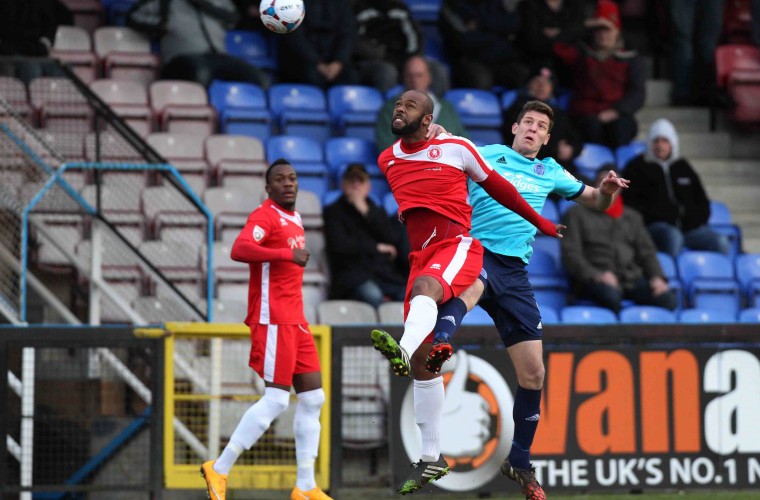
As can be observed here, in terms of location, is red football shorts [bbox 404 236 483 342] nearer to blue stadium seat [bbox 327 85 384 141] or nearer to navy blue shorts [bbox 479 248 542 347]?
navy blue shorts [bbox 479 248 542 347]

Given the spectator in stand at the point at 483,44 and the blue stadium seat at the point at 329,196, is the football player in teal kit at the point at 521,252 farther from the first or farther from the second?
the spectator in stand at the point at 483,44

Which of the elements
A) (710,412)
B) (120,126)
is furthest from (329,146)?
(710,412)

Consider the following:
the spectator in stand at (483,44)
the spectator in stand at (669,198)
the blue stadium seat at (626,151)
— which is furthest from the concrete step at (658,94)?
the spectator in stand at (669,198)

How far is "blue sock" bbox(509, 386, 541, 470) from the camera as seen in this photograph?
834 cm

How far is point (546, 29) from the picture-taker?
15.5m

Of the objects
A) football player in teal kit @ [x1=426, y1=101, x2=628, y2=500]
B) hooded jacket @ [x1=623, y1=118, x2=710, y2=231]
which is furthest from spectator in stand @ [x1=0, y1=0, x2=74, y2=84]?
football player in teal kit @ [x1=426, y1=101, x2=628, y2=500]

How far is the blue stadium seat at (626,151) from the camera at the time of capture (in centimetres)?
1469

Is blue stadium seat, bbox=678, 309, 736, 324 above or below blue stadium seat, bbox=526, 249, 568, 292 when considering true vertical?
below

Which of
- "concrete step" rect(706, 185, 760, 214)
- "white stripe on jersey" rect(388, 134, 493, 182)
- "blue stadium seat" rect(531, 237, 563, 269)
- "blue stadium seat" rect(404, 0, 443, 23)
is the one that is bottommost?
"blue stadium seat" rect(531, 237, 563, 269)

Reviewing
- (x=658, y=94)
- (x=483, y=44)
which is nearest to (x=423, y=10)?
(x=483, y=44)

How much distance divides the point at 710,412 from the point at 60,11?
7.41 meters

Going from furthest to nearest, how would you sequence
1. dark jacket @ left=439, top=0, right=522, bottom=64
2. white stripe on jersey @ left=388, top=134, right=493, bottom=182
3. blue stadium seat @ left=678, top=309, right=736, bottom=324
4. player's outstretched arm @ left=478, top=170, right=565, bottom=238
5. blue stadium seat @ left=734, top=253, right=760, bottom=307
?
dark jacket @ left=439, top=0, right=522, bottom=64, blue stadium seat @ left=734, top=253, right=760, bottom=307, blue stadium seat @ left=678, top=309, right=736, bottom=324, white stripe on jersey @ left=388, top=134, right=493, bottom=182, player's outstretched arm @ left=478, top=170, right=565, bottom=238

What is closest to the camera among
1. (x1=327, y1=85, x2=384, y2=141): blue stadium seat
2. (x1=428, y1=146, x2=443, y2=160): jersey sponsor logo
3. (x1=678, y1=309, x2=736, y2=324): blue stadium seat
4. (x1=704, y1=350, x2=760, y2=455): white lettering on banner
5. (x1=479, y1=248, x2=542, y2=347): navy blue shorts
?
(x1=428, y1=146, x2=443, y2=160): jersey sponsor logo

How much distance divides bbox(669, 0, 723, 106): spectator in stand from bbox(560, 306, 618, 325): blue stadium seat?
13.9 ft
